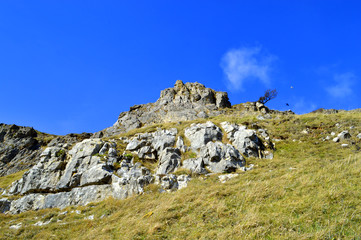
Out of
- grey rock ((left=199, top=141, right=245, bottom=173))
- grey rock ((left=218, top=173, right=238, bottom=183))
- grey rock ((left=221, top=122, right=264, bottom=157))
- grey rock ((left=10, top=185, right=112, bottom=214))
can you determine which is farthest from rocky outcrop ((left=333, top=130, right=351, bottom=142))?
grey rock ((left=10, top=185, right=112, bottom=214))

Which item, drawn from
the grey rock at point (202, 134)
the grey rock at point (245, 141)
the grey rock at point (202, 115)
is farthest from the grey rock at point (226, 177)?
the grey rock at point (202, 115)

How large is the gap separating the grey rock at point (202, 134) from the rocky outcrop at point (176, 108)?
69.2ft

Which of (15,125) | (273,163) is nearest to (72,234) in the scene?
(273,163)

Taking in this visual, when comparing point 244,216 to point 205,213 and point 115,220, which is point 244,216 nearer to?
point 205,213

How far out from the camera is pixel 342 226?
5945mm

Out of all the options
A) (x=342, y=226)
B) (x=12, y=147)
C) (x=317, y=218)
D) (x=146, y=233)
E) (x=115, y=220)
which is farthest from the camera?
(x=12, y=147)

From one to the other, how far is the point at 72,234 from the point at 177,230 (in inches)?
242

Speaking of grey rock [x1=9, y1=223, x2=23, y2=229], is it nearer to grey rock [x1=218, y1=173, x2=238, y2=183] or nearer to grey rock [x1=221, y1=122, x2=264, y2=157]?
grey rock [x1=218, y1=173, x2=238, y2=183]

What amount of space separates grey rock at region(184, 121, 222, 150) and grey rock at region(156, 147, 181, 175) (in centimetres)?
192

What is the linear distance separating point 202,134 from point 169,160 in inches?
175

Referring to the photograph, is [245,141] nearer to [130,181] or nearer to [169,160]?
[169,160]

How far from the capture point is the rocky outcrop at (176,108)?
44956 millimetres

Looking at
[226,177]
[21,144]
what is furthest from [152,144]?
[21,144]

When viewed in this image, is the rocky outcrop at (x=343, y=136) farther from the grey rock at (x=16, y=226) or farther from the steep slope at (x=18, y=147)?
the steep slope at (x=18, y=147)
